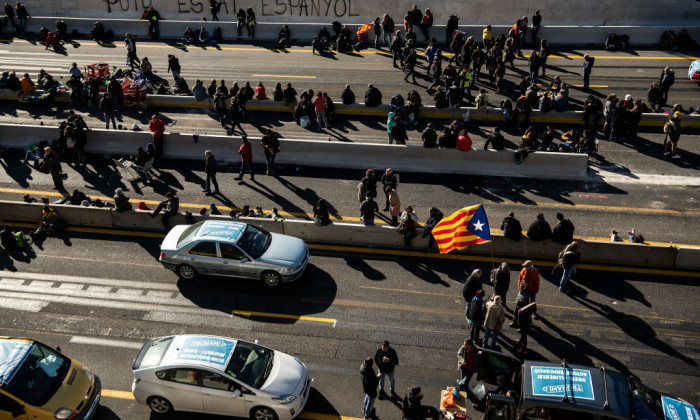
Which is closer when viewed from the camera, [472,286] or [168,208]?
[472,286]

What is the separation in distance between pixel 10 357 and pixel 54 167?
33.8 feet

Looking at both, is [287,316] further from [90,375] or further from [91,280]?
[91,280]

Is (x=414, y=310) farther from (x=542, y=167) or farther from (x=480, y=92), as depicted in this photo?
(x=480, y=92)

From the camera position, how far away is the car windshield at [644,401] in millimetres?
10836

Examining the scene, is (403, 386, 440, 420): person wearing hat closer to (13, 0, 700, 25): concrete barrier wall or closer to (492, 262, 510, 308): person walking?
(492, 262, 510, 308): person walking

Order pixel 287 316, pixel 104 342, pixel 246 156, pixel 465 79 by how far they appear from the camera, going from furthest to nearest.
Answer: pixel 465 79 → pixel 246 156 → pixel 287 316 → pixel 104 342

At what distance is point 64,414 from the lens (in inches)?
467


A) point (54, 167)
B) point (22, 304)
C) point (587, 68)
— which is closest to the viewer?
point (22, 304)

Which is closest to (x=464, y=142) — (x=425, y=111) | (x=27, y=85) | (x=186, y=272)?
(x=425, y=111)

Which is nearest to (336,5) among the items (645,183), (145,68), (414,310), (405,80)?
(405,80)

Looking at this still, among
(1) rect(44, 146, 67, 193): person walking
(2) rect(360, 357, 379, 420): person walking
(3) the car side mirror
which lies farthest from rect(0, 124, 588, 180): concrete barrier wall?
(3) the car side mirror

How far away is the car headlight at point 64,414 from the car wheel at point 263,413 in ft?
11.4

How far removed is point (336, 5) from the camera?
116 ft

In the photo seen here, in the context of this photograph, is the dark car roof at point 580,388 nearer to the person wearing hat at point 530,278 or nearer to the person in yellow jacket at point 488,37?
the person wearing hat at point 530,278
